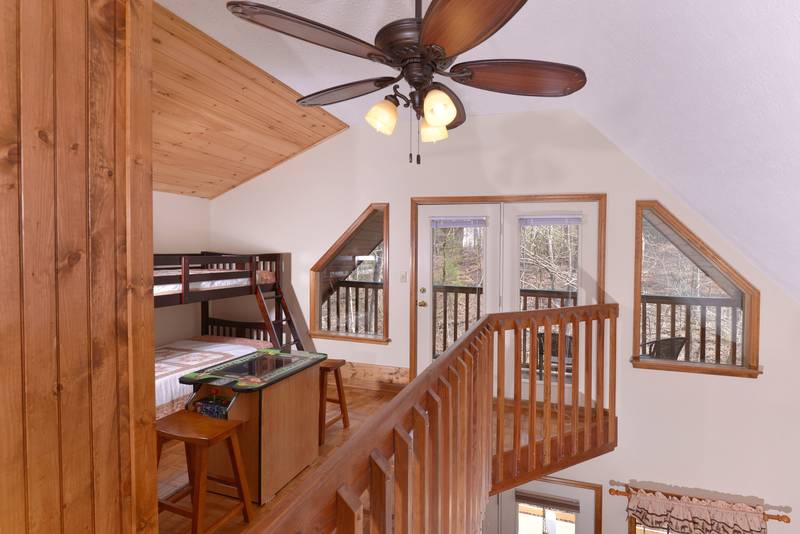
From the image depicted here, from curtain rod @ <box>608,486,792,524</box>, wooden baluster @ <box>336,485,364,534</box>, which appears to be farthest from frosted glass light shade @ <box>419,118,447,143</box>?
curtain rod @ <box>608,486,792,524</box>

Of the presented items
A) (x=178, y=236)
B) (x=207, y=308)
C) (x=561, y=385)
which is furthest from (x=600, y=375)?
(x=178, y=236)

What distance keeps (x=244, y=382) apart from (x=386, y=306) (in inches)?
76.6

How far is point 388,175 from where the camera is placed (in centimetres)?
418

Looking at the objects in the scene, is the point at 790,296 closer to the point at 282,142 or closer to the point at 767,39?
the point at 767,39

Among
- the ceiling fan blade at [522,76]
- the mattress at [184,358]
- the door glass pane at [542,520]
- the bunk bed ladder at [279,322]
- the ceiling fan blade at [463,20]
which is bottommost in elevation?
the door glass pane at [542,520]

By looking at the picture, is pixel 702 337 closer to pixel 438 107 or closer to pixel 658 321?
pixel 658 321

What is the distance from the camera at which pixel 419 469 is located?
1198mm

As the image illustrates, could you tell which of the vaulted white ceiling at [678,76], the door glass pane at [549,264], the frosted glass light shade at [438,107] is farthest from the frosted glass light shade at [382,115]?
the door glass pane at [549,264]

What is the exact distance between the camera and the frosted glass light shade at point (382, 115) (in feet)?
6.48

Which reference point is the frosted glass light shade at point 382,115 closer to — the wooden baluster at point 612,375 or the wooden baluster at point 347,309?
the wooden baluster at point 612,375

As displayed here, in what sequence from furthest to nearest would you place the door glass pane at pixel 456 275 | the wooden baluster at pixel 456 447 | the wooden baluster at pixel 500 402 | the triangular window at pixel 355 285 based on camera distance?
the triangular window at pixel 355 285, the door glass pane at pixel 456 275, the wooden baluster at pixel 500 402, the wooden baluster at pixel 456 447

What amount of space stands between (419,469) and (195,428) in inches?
58.8

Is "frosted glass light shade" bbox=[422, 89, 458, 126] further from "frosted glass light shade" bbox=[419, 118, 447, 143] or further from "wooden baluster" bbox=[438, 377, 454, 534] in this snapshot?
"wooden baluster" bbox=[438, 377, 454, 534]

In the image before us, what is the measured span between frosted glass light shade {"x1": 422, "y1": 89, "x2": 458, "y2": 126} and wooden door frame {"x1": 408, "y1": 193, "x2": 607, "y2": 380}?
215cm
